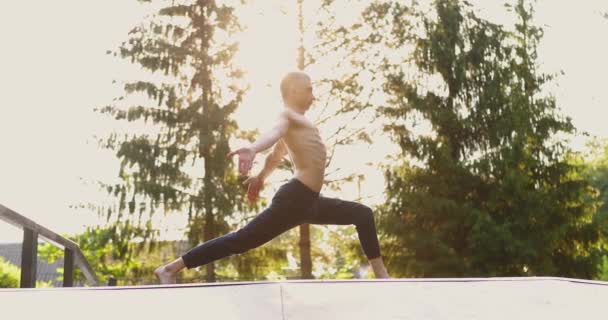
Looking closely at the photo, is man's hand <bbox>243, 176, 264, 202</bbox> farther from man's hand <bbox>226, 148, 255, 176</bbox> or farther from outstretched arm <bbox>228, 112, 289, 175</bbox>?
man's hand <bbox>226, 148, 255, 176</bbox>

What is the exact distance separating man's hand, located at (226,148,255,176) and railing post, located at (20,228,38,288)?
1.71 meters

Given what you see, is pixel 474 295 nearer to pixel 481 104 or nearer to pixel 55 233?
pixel 55 233

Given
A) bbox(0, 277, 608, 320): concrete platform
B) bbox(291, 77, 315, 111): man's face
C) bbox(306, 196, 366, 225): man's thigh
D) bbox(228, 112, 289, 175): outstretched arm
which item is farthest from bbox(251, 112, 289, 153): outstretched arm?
bbox(0, 277, 608, 320): concrete platform

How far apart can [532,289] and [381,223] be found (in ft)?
43.4

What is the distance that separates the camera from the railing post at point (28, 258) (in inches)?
147

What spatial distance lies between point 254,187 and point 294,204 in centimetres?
25

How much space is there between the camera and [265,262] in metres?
17.1

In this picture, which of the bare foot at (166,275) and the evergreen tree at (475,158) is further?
the evergreen tree at (475,158)

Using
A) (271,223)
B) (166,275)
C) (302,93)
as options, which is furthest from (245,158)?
(166,275)

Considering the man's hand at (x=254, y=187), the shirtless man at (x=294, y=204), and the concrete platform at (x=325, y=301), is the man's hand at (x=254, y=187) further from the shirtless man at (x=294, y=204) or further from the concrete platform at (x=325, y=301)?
the concrete platform at (x=325, y=301)

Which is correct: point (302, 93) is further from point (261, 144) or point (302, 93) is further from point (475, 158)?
point (475, 158)

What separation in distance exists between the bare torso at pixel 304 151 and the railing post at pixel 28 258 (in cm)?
168

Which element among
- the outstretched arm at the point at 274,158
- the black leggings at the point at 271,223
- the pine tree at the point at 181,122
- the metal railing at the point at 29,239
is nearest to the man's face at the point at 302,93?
the outstretched arm at the point at 274,158

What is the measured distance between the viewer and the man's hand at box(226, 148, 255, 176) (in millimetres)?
2686
